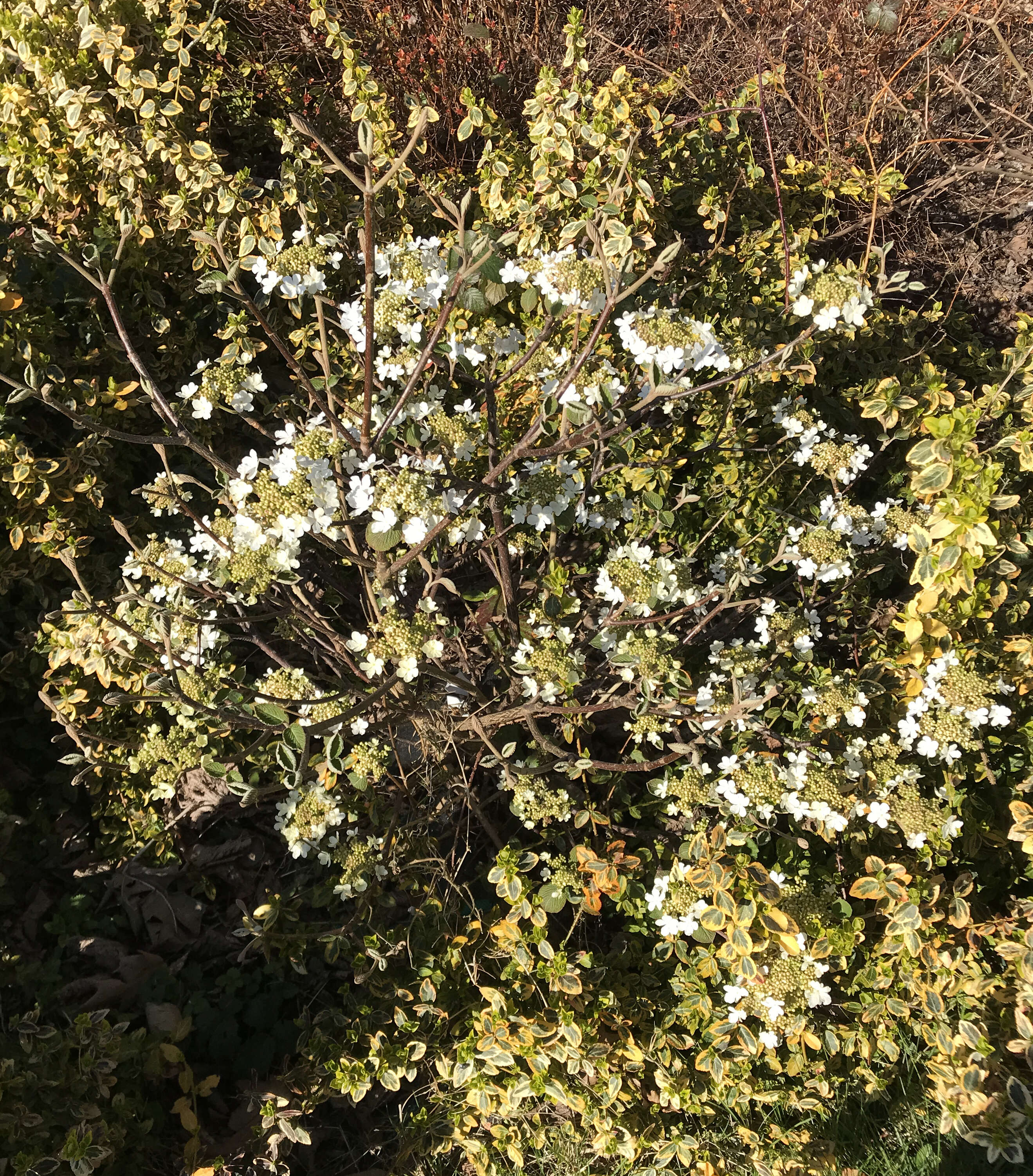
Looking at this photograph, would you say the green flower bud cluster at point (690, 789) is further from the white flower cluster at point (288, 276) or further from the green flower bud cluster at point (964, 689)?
the white flower cluster at point (288, 276)

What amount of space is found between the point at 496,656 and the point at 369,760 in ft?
1.54

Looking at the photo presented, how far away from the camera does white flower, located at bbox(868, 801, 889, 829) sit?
173cm

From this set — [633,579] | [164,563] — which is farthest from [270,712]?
[633,579]

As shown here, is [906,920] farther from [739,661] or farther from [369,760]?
[369,760]

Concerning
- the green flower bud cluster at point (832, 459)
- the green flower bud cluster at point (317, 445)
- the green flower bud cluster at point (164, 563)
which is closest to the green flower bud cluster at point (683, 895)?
the green flower bud cluster at point (832, 459)

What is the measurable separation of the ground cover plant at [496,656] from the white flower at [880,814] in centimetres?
3

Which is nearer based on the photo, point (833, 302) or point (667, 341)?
point (667, 341)

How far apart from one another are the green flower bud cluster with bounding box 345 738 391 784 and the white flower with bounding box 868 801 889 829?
105 cm

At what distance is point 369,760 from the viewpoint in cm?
171

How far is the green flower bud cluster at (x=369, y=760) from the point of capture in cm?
171

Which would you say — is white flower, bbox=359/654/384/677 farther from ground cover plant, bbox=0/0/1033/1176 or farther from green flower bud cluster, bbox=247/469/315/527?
green flower bud cluster, bbox=247/469/315/527

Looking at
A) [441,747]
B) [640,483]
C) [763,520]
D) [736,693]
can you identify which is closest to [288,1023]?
[441,747]

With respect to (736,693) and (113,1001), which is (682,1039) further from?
(113,1001)

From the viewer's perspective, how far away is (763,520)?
2.33m
